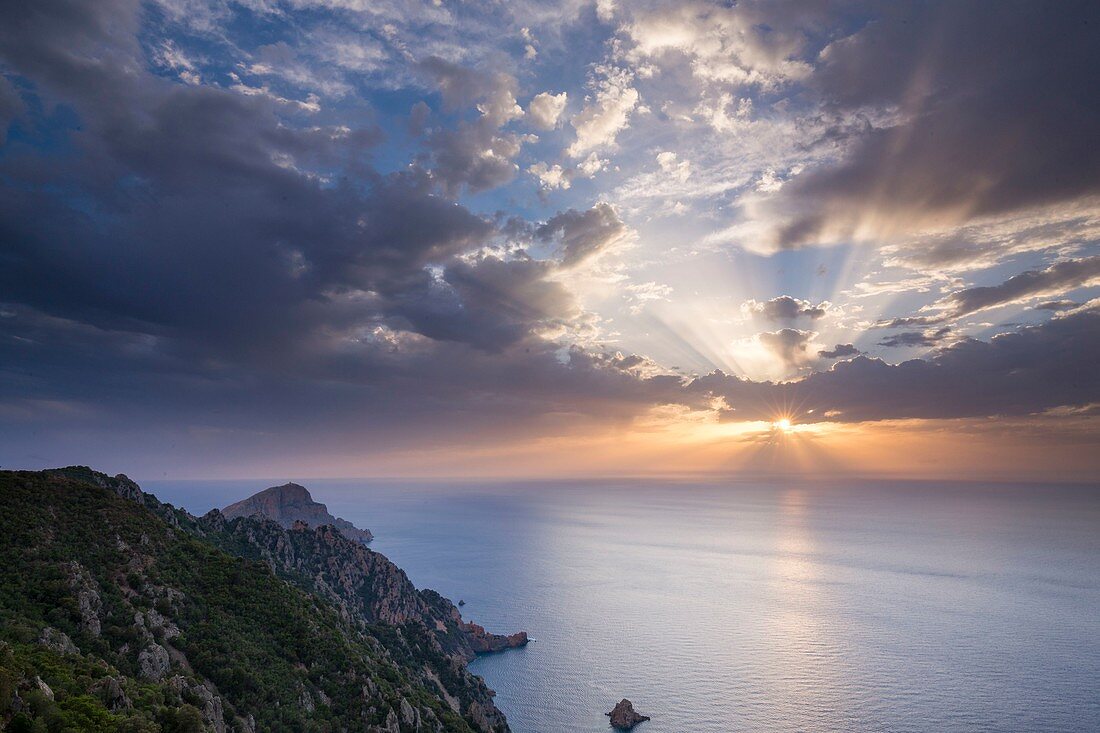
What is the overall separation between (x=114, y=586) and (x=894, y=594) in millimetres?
210096

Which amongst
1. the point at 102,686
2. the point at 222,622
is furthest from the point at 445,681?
the point at 102,686

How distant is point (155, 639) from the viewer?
1639 inches

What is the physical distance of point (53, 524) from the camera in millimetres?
48125

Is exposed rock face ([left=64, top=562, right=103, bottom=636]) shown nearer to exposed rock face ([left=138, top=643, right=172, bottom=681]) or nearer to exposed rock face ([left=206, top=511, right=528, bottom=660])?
exposed rock face ([left=138, top=643, right=172, bottom=681])

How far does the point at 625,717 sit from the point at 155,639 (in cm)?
7936

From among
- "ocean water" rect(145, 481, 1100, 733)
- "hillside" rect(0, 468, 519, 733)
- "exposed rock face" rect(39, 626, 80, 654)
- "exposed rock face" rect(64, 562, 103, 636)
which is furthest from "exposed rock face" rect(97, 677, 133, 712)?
"ocean water" rect(145, 481, 1100, 733)

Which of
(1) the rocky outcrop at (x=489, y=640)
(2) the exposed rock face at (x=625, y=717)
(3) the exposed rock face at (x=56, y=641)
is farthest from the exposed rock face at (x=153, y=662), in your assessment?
(1) the rocky outcrop at (x=489, y=640)

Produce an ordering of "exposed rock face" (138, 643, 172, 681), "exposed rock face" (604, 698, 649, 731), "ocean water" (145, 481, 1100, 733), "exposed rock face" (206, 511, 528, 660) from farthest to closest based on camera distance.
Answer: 1. "exposed rock face" (206, 511, 528, 660)
2. "ocean water" (145, 481, 1100, 733)
3. "exposed rock face" (604, 698, 649, 731)
4. "exposed rock face" (138, 643, 172, 681)

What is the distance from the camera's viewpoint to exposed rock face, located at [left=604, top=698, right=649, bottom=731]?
3511 inches

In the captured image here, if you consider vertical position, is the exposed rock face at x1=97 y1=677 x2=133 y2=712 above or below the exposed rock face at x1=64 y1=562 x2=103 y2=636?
below

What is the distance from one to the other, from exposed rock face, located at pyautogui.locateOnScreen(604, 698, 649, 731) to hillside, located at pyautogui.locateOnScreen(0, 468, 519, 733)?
26022 mm

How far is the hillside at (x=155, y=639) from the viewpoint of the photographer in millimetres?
26656

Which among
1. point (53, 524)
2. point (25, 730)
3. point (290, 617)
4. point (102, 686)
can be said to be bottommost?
point (290, 617)

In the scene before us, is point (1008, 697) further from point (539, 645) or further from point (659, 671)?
point (539, 645)
